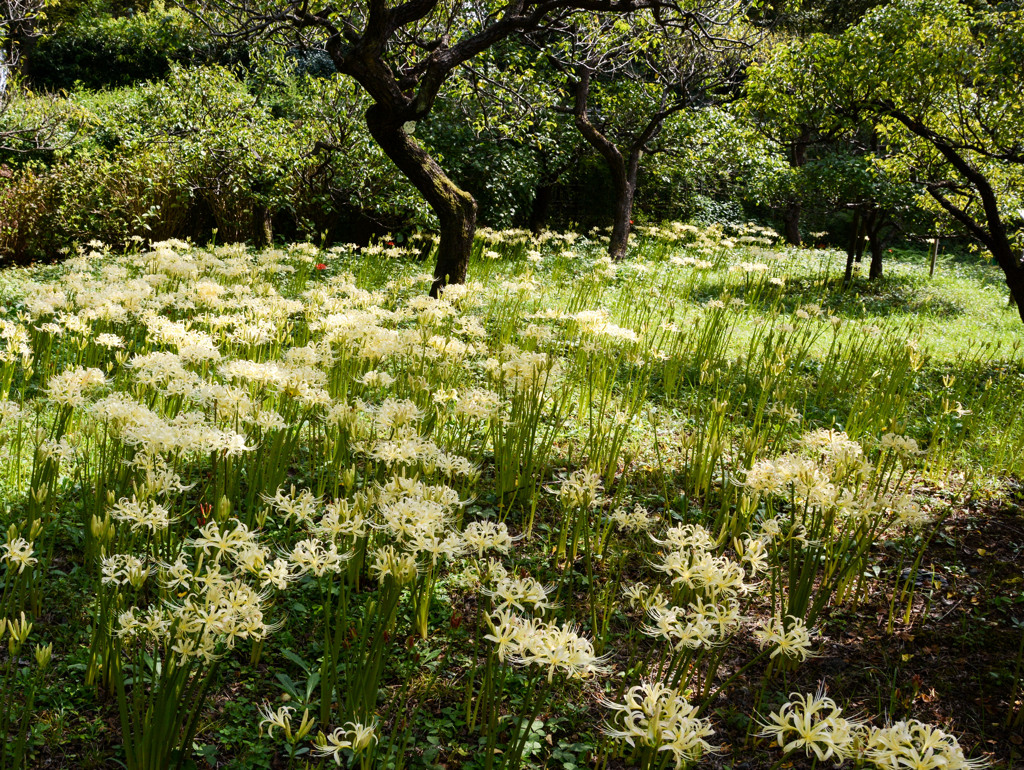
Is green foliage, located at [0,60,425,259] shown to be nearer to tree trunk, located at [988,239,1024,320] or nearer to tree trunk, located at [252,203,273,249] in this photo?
tree trunk, located at [252,203,273,249]

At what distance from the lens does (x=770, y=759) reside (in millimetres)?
2385

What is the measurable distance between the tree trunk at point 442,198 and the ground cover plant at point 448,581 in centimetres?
255

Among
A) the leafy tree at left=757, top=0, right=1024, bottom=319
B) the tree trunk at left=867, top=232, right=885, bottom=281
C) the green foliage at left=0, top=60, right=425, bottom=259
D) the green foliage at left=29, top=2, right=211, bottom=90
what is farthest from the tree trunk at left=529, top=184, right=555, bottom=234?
the green foliage at left=29, top=2, right=211, bottom=90

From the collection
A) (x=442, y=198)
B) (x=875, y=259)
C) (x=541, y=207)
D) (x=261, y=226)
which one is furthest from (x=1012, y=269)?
(x=541, y=207)

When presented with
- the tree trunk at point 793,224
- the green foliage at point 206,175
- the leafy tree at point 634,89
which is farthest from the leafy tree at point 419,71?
the tree trunk at point 793,224

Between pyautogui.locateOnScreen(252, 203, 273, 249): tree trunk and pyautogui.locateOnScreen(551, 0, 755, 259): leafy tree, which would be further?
pyautogui.locateOnScreen(551, 0, 755, 259): leafy tree

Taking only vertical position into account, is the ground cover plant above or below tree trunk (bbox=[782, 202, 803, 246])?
below

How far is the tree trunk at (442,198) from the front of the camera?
744 centimetres

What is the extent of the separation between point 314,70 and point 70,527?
75.0 ft

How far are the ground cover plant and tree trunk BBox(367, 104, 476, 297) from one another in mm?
2547

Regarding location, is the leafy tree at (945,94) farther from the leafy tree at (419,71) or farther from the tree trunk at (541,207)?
the tree trunk at (541,207)

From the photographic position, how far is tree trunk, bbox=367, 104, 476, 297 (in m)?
7.44

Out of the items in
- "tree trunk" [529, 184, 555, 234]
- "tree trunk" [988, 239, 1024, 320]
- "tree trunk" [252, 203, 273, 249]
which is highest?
"tree trunk" [529, 184, 555, 234]

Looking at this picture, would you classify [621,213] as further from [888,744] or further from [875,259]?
[888,744]
